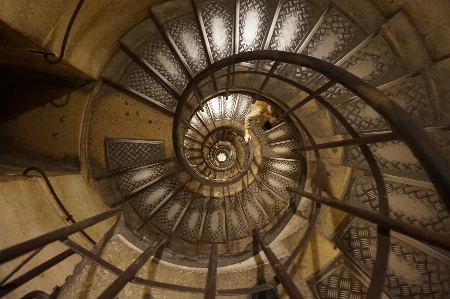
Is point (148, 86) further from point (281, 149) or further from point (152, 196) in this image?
point (281, 149)

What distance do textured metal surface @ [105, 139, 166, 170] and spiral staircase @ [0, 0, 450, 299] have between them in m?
0.02

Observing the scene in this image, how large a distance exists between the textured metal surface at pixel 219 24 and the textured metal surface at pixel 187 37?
0.19 metres

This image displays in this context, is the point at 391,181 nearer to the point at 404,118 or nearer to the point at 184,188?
the point at 404,118

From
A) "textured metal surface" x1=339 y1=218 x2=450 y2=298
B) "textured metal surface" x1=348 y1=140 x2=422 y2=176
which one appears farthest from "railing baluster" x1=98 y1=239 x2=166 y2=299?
"textured metal surface" x1=348 y1=140 x2=422 y2=176

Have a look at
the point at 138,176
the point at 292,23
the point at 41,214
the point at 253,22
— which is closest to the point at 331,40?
the point at 292,23

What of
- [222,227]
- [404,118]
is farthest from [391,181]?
[222,227]

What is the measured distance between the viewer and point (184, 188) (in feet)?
16.3

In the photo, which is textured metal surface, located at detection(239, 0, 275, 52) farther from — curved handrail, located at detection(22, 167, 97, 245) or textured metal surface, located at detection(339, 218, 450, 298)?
curved handrail, located at detection(22, 167, 97, 245)

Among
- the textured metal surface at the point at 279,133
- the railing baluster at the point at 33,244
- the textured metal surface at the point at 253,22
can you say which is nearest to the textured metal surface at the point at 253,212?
the textured metal surface at the point at 279,133

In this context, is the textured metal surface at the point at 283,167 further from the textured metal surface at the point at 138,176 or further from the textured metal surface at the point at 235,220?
the textured metal surface at the point at 138,176

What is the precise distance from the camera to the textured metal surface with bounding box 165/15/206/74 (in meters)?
4.10

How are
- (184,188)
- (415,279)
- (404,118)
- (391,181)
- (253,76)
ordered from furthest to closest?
1. (184,188)
2. (253,76)
3. (391,181)
4. (415,279)
5. (404,118)

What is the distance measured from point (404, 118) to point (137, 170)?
12.9 ft

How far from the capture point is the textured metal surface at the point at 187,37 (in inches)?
161
